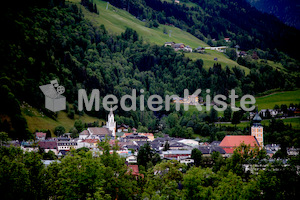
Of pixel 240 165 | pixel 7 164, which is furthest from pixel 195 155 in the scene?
pixel 7 164

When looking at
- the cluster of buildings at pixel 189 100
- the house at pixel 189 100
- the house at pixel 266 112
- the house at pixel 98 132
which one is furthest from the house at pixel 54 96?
the house at pixel 266 112

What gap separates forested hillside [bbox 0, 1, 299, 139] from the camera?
121 metres

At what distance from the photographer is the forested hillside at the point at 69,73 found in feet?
399

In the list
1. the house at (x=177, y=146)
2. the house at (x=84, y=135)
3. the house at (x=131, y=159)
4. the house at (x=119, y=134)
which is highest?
the house at (x=84, y=135)

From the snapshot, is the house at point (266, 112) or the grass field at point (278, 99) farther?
the grass field at point (278, 99)

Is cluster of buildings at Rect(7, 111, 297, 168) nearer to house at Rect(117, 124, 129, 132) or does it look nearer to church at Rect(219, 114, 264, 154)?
church at Rect(219, 114, 264, 154)

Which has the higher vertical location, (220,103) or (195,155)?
(220,103)

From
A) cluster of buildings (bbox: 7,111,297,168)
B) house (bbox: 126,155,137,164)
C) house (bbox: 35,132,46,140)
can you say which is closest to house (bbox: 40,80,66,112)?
cluster of buildings (bbox: 7,111,297,168)

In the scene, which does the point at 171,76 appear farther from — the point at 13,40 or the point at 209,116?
the point at 13,40

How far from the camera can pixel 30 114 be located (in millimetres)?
114938

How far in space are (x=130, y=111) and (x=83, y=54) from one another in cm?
4852

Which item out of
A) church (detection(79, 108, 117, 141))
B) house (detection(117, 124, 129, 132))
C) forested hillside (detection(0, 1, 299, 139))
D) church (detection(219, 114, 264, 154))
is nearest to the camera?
church (detection(219, 114, 264, 154))

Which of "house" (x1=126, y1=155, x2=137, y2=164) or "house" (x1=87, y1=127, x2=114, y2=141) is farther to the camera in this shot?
"house" (x1=87, y1=127, x2=114, y2=141)

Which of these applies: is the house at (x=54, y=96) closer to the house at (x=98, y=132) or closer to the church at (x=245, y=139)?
the house at (x=98, y=132)
